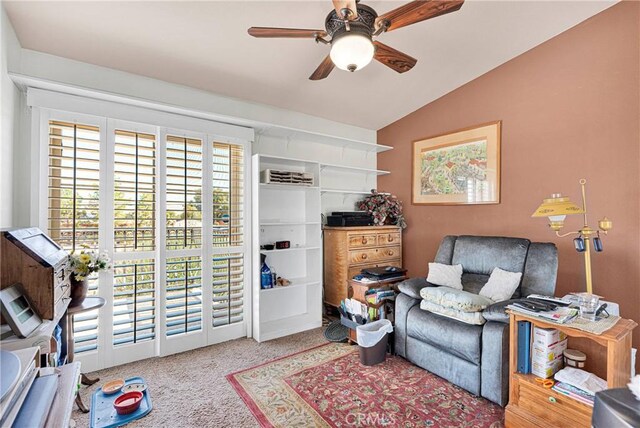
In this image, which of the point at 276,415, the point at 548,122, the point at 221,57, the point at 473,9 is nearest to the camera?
the point at 276,415

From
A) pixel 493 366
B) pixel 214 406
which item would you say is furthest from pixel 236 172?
pixel 493 366

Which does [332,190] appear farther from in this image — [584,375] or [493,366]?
[584,375]

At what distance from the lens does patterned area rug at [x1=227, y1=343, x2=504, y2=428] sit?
1.90 metres

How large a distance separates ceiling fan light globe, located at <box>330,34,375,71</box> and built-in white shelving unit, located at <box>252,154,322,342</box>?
1719mm

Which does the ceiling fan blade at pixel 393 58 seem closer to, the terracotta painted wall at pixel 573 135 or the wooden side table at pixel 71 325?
the terracotta painted wall at pixel 573 135

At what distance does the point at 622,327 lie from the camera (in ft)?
5.10

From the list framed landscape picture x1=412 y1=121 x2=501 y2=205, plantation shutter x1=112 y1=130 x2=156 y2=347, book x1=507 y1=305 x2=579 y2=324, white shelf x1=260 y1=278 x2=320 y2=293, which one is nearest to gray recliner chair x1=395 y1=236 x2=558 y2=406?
book x1=507 y1=305 x2=579 y2=324

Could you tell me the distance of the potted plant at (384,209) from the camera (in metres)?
3.90

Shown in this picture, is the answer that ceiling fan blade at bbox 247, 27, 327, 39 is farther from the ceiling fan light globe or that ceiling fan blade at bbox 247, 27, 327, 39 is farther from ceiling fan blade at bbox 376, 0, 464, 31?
ceiling fan blade at bbox 376, 0, 464, 31

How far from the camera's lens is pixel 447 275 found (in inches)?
108

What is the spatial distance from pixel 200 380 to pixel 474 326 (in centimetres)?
212

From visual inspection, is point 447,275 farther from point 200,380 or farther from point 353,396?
point 200,380

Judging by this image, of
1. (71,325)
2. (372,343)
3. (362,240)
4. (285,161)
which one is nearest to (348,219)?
(362,240)

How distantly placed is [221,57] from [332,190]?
1.89 meters
